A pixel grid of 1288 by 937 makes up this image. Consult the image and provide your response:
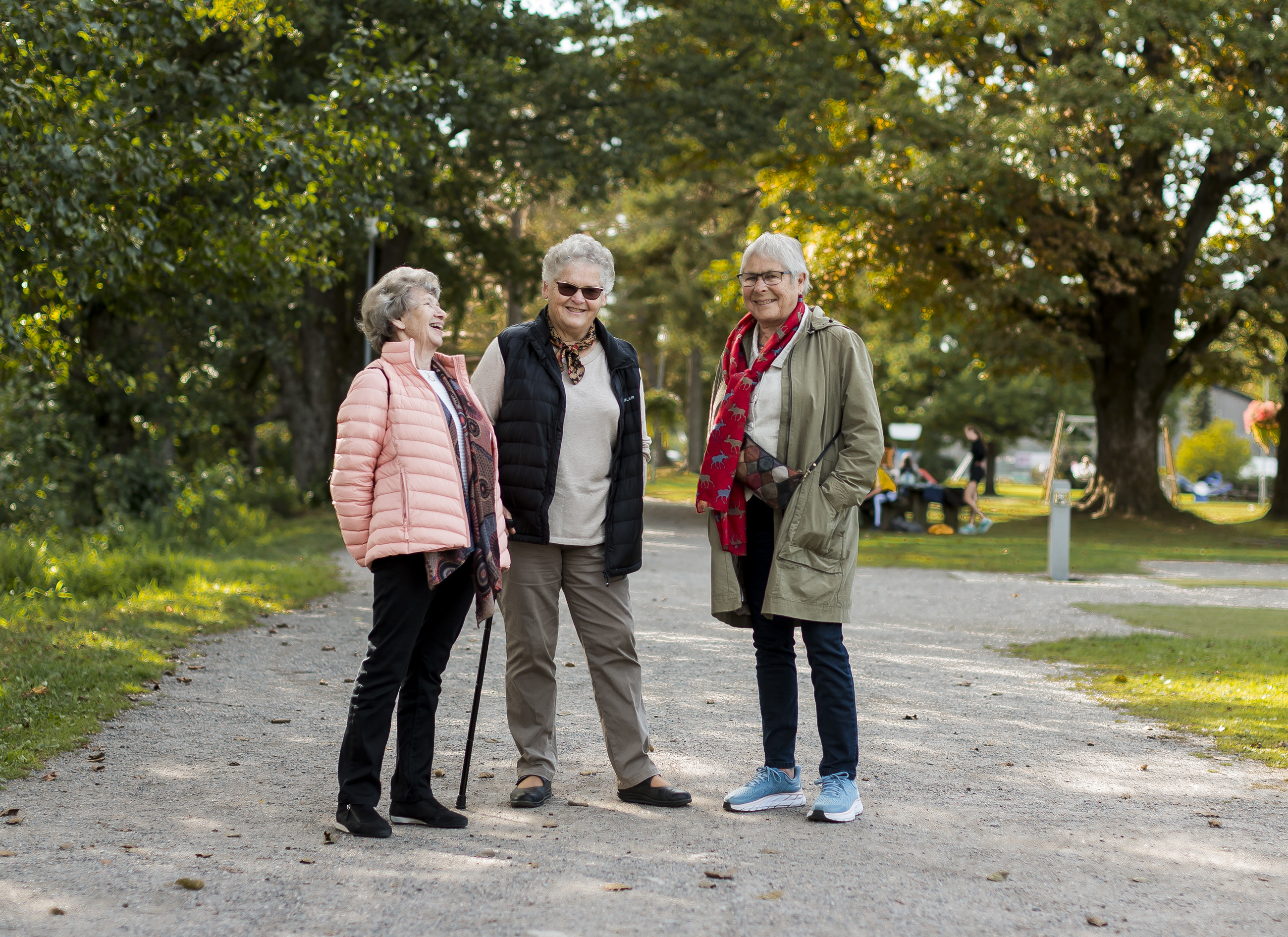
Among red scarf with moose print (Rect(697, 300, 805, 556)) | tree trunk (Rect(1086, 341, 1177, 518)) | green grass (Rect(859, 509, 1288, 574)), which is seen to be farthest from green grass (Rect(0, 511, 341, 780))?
tree trunk (Rect(1086, 341, 1177, 518))

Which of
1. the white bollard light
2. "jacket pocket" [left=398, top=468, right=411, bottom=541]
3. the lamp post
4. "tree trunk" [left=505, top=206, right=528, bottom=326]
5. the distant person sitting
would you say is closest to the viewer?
"jacket pocket" [left=398, top=468, right=411, bottom=541]

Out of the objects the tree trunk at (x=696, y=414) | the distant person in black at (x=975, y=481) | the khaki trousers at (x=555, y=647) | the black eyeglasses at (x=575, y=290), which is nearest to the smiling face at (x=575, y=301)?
the black eyeglasses at (x=575, y=290)

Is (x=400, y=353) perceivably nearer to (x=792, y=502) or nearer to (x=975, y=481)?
(x=792, y=502)

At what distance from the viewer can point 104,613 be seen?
27.2 ft

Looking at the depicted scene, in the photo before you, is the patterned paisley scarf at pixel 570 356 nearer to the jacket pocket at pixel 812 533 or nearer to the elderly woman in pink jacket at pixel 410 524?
the elderly woman in pink jacket at pixel 410 524

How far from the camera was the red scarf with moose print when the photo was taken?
4.35 m

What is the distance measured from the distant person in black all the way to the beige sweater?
56.1ft

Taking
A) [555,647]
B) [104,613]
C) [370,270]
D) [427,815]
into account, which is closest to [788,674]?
[555,647]

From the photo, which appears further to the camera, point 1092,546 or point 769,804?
point 1092,546

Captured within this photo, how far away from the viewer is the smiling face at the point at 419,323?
4078 millimetres

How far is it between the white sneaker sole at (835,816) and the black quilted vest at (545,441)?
3.42 ft

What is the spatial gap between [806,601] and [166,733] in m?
2.89

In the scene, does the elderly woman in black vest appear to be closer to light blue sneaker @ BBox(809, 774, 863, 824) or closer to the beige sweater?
the beige sweater

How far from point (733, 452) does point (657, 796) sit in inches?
49.3
